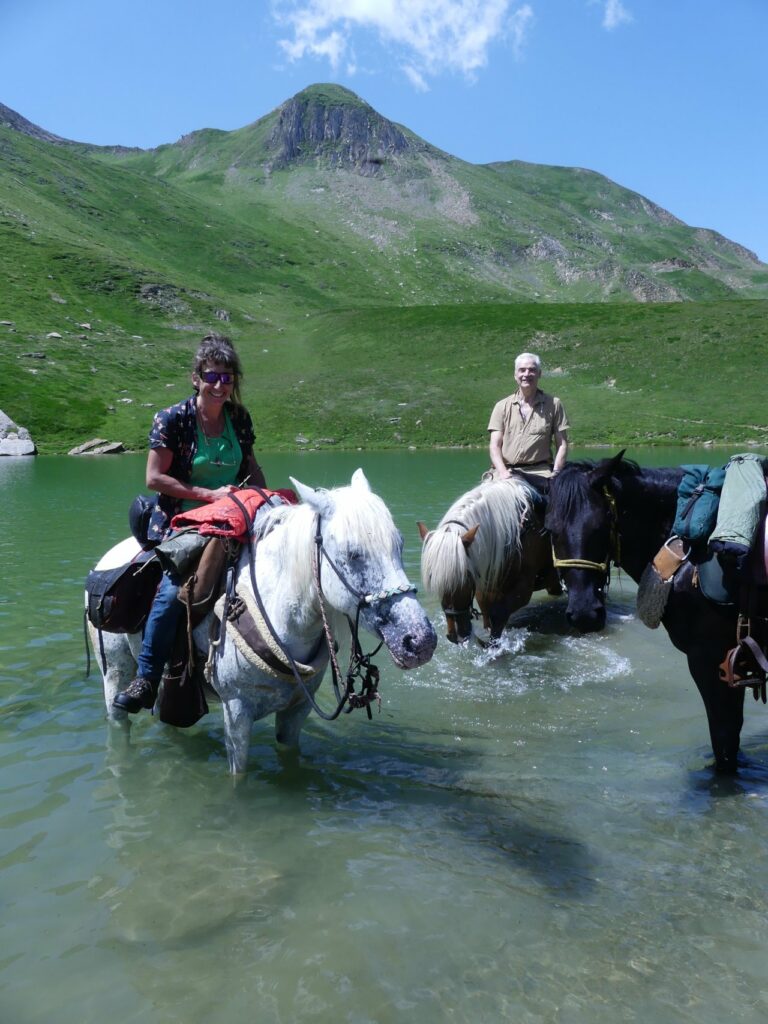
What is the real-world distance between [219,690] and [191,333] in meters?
81.7

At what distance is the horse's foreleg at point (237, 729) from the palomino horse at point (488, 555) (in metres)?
3.04

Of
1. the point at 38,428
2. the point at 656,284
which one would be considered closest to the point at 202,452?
the point at 38,428

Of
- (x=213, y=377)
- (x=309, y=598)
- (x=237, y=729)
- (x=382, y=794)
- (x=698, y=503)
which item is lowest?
(x=382, y=794)

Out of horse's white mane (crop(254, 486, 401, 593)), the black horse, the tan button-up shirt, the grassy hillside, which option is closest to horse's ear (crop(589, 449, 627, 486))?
the black horse

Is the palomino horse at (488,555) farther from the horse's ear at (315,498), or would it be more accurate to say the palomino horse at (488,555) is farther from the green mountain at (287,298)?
the green mountain at (287,298)

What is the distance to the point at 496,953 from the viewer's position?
388cm

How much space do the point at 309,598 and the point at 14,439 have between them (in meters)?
49.2

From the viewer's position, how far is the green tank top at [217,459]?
576cm

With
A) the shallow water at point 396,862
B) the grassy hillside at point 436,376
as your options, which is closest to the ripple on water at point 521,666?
the shallow water at point 396,862

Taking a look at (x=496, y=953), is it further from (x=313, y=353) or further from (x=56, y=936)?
(x=313, y=353)

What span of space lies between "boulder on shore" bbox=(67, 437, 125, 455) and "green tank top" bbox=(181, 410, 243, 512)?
147 ft

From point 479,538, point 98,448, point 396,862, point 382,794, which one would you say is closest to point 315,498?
point 396,862

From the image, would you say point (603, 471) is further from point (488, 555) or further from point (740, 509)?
point (488, 555)

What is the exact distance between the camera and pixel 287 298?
121 meters
